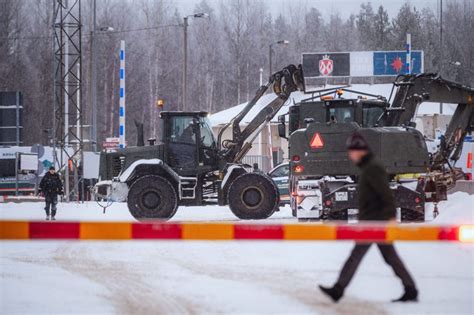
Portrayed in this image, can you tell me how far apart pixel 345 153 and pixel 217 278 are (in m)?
8.20

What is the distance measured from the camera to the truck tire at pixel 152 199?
73.7 feet

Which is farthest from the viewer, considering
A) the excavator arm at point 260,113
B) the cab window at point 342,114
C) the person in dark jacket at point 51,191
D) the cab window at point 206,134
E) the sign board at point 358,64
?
the sign board at point 358,64

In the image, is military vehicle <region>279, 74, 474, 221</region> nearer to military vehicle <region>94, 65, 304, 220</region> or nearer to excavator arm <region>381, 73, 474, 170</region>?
excavator arm <region>381, 73, 474, 170</region>

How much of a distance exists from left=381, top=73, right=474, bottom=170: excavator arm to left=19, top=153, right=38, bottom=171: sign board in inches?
764

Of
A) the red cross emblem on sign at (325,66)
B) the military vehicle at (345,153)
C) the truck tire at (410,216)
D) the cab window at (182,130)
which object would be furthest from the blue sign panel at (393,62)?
the truck tire at (410,216)

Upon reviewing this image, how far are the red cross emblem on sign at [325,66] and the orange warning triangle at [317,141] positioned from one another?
145 feet

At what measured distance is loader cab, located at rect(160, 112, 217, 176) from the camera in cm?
2325

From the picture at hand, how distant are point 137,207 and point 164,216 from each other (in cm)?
74

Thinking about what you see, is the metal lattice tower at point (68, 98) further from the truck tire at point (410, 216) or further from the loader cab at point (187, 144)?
the truck tire at point (410, 216)

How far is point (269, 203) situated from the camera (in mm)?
22391

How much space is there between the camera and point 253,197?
22.5 meters

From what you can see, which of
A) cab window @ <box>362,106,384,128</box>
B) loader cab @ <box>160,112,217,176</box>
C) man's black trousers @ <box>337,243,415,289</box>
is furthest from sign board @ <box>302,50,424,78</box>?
man's black trousers @ <box>337,243,415,289</box>

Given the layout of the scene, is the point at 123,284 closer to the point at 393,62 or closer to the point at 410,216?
the point at 410,216

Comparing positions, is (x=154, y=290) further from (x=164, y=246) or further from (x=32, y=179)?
(x=32, y=179)
